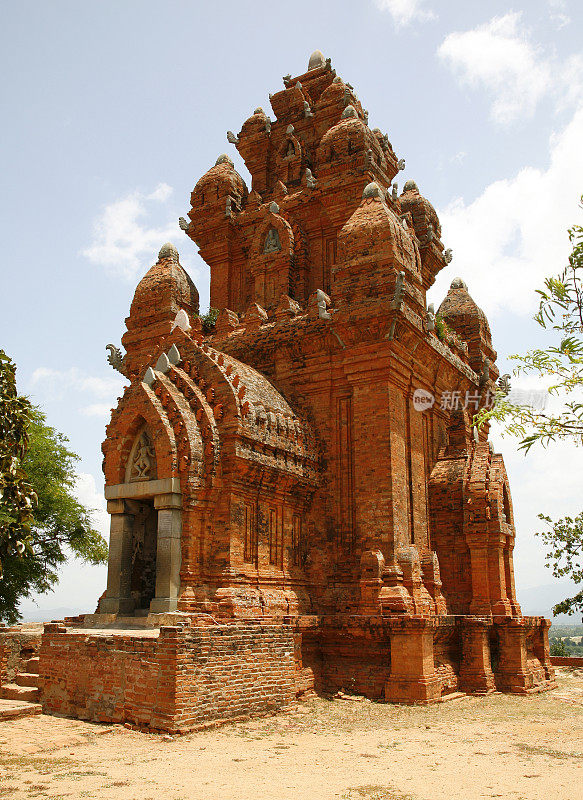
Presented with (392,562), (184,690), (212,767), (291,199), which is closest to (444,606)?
(392,562)

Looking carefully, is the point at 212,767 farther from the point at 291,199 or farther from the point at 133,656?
the point at 291,199

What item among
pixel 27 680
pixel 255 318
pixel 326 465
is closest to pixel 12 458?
pixel 27 680

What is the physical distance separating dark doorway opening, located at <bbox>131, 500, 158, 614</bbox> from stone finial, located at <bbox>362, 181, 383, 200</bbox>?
28.4 ft

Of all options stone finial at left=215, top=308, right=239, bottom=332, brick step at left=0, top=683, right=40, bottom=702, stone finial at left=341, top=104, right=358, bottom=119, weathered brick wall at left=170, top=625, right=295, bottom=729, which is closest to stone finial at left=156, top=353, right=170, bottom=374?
stone finial at left=215, top=308, right=239, bottom=332

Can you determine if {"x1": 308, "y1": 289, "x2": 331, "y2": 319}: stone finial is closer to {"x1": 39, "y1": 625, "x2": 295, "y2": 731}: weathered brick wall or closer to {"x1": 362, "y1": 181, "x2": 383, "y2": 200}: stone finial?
{"x1": 362, "y1": 181, "x2": 383, "y2": 200}: stone finial

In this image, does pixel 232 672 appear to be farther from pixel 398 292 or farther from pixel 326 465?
pixel 398 292

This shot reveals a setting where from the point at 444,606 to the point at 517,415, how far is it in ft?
29.6

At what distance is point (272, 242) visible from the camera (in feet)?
63.0

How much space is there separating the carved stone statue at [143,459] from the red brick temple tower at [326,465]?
0.03 meters

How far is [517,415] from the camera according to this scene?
671cm

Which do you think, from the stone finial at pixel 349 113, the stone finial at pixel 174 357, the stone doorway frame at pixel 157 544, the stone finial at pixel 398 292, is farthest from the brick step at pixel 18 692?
the stone finial at pixel 349 113

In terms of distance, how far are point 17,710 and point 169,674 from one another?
303 cm
